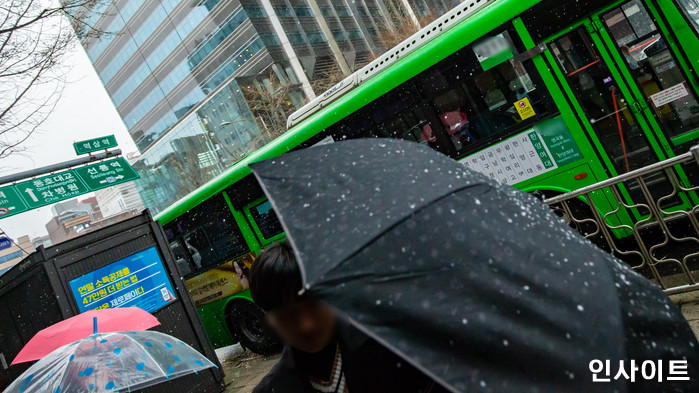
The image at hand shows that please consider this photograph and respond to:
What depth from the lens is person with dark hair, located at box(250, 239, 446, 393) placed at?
1.45 meters

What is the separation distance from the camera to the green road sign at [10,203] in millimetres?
9125

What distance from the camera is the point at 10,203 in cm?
929

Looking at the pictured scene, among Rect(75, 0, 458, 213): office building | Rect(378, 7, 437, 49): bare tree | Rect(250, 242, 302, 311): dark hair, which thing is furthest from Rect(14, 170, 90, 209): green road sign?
Rect(378, 7, 437, 49): bare tree

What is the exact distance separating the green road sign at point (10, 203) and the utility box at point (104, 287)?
110 inches

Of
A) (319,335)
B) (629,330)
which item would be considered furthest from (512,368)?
(319,335)

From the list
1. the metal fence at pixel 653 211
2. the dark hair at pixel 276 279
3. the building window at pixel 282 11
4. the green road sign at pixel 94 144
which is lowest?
the metal fence at pixel 653 211

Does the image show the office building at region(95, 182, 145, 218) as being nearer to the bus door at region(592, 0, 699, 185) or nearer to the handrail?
the bus door at region(592, 0, 699, 185)

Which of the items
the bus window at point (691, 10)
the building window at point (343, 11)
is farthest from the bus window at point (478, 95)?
the building window at point (343, 11)

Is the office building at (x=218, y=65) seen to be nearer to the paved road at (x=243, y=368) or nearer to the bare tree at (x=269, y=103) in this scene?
the bare tree at (x=269, y=103)

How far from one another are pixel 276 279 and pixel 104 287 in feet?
19.8

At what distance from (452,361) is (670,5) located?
5.91 metres

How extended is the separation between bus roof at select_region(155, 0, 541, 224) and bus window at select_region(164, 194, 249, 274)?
523 mm

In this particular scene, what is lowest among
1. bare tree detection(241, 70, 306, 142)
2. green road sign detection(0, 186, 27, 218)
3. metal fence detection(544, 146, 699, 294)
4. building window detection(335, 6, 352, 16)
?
metal fence detection(544, 146, 699, 294)

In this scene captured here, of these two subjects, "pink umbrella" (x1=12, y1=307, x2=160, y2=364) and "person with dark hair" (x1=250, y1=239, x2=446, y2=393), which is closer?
"person with dark hair" (x1=250, y1=239, x2=446, y2=393)
